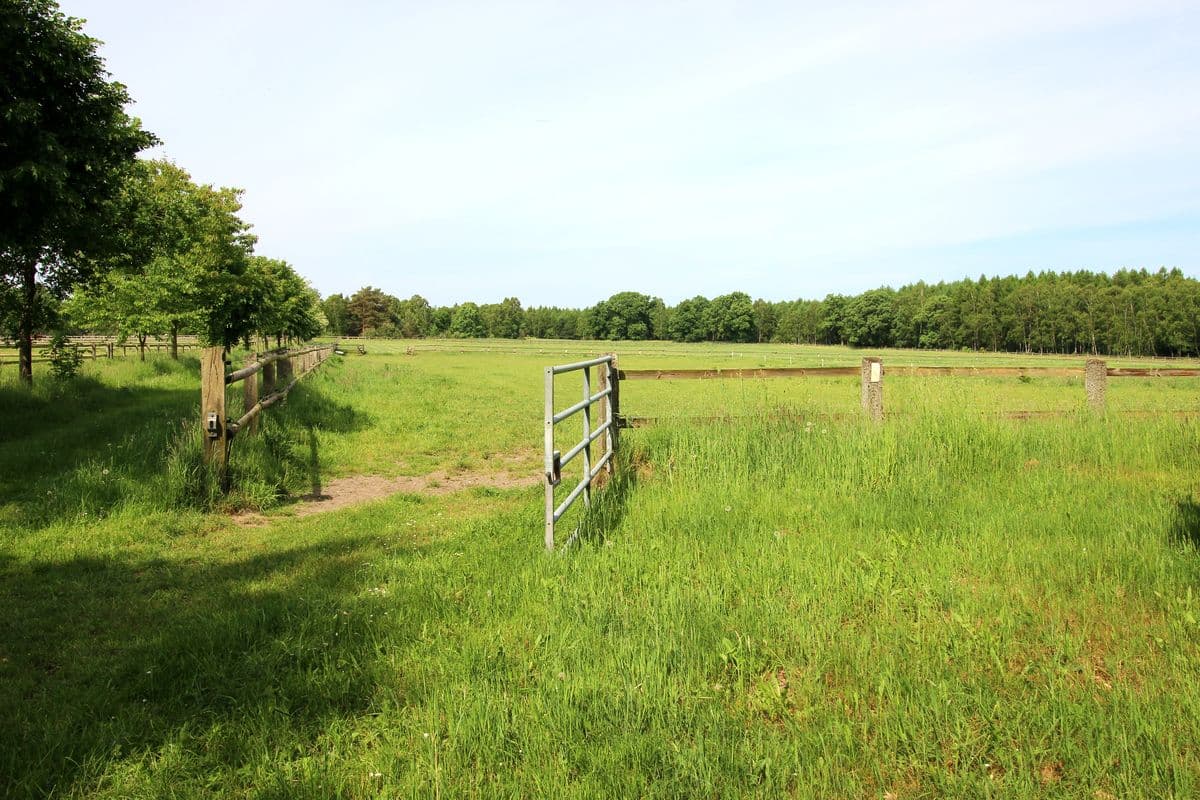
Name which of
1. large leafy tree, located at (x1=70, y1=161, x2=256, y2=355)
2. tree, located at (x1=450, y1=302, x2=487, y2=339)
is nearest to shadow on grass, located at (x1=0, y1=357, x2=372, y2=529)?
large leafy tree, located at (x1=70, y1=161, x2=256, y2=355)

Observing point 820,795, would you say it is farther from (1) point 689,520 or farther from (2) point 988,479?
(2) point 988,479

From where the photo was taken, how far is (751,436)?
7.26 meters

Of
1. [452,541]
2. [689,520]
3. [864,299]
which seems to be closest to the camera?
[689,520]

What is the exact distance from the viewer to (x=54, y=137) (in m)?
10.5

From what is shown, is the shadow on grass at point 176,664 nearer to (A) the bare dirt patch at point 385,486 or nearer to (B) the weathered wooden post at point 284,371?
(A) the bare dirt patch at point 385,486

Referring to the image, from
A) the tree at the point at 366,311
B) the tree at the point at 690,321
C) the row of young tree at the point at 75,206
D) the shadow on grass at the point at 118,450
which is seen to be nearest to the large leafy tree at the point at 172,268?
the row of young tree at the point at 75,206

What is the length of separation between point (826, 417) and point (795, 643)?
15.7 ft

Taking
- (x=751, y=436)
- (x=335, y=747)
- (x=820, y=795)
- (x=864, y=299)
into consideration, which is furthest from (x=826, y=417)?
(x=864, y=299)

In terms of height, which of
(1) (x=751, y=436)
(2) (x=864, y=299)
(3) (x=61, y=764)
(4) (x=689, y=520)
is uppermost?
(2) (x=864, y=299)

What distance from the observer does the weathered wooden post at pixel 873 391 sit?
793 centimetres

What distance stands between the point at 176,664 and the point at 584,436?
343 centimetres

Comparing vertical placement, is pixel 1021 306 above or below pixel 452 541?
above

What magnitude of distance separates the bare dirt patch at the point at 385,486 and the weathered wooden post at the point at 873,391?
4287 millimetres

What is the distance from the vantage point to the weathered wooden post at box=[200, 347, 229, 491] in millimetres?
7312
